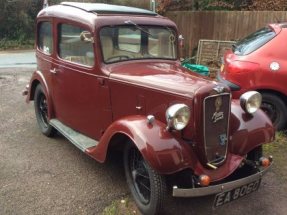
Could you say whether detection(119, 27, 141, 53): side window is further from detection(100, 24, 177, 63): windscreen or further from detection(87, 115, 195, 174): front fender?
detection(87, 115, 195, 174): front fender

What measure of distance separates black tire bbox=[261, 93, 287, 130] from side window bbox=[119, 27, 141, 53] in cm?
229

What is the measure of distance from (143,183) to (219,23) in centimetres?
878

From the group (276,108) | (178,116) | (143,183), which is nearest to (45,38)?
(143,183)

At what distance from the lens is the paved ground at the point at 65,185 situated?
394 centimetres

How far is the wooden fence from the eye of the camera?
10555 mm

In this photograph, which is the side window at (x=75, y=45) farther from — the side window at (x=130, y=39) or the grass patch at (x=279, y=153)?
the grass patch at (x=279, y=153)

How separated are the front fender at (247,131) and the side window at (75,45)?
1.79 meters

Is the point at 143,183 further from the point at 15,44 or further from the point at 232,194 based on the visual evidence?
the point at 15,44

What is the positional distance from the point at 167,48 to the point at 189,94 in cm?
156

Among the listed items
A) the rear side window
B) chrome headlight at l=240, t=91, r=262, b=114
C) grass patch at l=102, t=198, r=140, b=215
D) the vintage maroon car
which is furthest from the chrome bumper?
the rear side window

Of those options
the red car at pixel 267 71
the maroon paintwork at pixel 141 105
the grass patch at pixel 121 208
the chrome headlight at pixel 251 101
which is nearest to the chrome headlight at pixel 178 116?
the maroon paintwork at pixel 141 105

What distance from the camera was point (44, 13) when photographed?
5.77 metres

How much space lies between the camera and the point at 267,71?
5.79m

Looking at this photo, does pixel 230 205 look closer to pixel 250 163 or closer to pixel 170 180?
pixel 250 163
